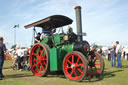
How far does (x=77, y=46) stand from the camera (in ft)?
16.3

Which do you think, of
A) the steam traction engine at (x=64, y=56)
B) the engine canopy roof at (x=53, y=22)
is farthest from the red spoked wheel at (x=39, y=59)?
the engine canopy roof at (x=53, y=22)

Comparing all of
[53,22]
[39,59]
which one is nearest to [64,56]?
[39,59]

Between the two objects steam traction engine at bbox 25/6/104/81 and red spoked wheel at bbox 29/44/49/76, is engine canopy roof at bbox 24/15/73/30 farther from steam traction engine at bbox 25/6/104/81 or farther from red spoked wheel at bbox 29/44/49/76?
red spoked wheel at bbox 29/44/49/76

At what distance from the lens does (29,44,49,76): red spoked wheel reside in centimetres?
557

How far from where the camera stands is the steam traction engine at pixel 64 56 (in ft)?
15.5

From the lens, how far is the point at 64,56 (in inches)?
207

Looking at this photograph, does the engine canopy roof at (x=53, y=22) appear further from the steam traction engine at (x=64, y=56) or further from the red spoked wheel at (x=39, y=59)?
the red spoked wheel at (x=39, y=59)

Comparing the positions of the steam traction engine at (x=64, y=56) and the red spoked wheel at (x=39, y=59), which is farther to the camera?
the red spoked wheel at (x=39, y=59)

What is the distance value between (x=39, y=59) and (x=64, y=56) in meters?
1.11

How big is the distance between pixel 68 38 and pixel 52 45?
92 centimetres

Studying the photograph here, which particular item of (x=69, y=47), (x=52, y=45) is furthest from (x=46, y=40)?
(x=69, y=47)

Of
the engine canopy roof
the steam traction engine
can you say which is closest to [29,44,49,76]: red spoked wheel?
the steam traction engine

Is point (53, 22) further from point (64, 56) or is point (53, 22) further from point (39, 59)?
point (64, 56)

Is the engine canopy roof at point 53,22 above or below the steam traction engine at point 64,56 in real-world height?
above
